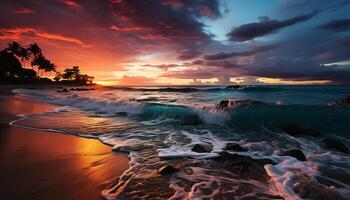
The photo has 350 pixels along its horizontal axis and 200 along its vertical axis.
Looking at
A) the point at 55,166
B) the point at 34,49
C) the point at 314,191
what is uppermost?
the point at 34,49

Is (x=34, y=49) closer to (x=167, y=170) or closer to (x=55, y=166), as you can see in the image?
(x=55, y=166)

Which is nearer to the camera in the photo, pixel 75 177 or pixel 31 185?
pixel 31 185

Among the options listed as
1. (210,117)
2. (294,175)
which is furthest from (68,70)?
(294,175)

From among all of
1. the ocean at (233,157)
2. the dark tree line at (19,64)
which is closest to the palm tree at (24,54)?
the dark tree line at (19,64)

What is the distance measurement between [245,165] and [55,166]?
13.6ft

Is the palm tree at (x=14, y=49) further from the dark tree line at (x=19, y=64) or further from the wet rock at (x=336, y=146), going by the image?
the wet rock at (x=336, y=146)

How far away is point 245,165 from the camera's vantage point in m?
5.01

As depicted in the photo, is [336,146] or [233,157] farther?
[336,146]

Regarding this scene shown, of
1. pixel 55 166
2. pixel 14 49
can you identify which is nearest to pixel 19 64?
pixel 14 49

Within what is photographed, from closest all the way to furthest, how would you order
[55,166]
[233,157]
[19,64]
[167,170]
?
[167,170]
[55,166]
[233,157]
[19,64]

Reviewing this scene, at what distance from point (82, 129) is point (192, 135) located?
431 cm

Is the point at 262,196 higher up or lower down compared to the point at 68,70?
lower down

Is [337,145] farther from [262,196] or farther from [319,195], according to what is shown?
[262,196]

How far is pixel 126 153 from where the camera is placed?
6.04 meters
